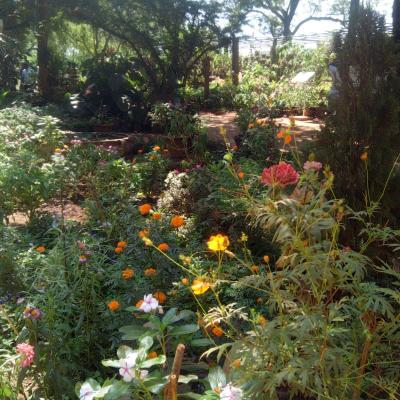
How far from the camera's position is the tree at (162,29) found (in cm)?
1014

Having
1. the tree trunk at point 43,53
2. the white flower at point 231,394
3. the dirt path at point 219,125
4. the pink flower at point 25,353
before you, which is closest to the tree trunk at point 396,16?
the dirt path at point 219,125

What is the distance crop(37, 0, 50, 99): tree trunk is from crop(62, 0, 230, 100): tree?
163 cm

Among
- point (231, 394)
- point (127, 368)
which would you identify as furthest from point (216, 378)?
point (127, 368)

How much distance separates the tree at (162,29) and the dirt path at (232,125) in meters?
1.19

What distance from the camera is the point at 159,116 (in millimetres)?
7035

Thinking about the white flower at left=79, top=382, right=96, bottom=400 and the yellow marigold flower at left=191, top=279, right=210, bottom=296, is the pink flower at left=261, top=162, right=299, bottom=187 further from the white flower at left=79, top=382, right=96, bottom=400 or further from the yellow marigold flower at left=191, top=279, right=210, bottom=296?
the white flower at left=79, top=382, right=96, bottom=400

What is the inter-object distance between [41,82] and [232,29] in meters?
5.23

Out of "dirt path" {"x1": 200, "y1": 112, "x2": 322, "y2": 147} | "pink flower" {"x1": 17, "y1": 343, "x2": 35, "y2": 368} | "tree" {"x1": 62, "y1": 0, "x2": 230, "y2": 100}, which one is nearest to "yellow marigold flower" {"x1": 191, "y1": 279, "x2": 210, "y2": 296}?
"pink flower" {"x1": 17, "y1": 343, "x2": 35, "y2": 368}

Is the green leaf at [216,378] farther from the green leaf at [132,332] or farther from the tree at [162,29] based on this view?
the tree at [162,29]

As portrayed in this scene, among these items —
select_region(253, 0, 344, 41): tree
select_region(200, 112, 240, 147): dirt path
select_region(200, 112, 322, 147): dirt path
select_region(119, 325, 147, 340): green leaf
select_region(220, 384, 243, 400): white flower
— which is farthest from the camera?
select_region(253, 0, 344, 41): tree

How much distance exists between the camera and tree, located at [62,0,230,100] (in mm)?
10141

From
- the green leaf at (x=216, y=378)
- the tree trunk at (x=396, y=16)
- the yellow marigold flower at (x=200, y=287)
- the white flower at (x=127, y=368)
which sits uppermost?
the tree trunk at (x=396, y=16)

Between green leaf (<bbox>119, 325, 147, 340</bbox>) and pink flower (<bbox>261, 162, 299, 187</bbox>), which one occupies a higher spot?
pink flower (<bbox>261, 162, 299, 187</bbox>)

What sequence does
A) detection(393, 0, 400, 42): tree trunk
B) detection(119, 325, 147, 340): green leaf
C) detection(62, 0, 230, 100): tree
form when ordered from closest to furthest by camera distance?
1. detection(119, 325, 147, 340): green leaf
2. detection(393, 0, 400, 42): tree trunk
3. detection(62, 0, 230, 100): tree
